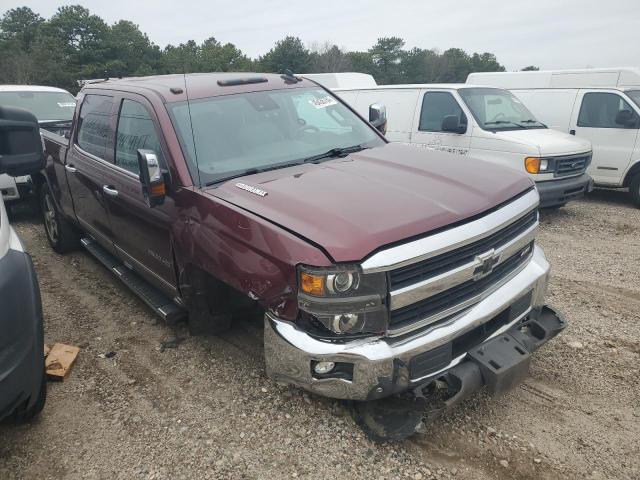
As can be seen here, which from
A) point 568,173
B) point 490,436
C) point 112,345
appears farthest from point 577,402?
point 568,173

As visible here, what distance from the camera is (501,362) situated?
2451 mm

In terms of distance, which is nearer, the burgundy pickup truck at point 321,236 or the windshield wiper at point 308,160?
the burgundy pickup truck at point 321,236

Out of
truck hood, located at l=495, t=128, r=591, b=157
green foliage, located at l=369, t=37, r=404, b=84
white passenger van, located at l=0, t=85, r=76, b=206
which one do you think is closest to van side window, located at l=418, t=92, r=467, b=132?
truck hood, located at l=495, t=128, r=591, b=157

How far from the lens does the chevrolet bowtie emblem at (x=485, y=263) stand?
2.50 meters

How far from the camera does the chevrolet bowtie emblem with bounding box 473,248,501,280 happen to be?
2496 millimetres

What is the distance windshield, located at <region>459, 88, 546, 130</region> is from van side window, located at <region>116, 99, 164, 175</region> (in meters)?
5.15

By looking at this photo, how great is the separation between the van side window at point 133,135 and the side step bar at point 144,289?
3.16ft

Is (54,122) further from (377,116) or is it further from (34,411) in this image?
(34,411)

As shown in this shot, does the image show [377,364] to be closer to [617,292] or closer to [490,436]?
[490,436]

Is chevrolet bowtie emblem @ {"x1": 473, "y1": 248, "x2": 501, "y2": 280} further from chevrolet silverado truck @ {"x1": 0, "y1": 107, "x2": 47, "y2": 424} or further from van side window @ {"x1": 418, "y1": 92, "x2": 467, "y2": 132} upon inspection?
van side window @ {"x1": 418, "y1": 92, "x2": 467, "y2": 132}

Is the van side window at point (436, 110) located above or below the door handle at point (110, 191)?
above

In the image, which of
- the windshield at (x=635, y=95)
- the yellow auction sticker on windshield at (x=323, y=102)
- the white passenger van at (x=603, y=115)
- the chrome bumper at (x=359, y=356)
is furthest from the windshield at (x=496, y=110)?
the chrome bumper at (x=359, y=356)

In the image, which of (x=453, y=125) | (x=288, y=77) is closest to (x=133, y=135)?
(x=288, y=77)

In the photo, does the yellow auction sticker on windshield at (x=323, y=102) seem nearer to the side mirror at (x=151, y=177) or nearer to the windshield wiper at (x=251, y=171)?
the windshield wiper at (x=251, y=171)
